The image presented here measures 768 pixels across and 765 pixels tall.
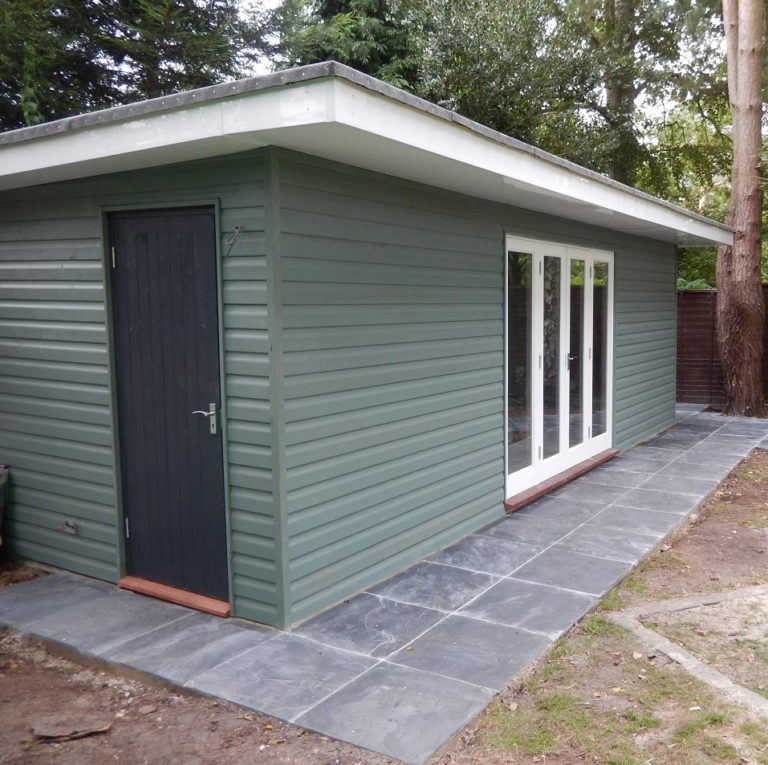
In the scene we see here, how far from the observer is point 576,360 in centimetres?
645

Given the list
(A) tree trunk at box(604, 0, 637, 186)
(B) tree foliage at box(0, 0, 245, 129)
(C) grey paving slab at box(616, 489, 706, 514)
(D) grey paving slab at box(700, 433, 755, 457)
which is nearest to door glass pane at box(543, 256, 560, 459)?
(C) grey paving slab at box(616, 489, 706, 514)

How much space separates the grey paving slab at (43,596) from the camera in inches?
139

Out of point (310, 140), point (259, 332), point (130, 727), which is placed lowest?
point (130, 727)

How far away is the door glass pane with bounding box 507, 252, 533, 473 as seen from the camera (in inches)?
208

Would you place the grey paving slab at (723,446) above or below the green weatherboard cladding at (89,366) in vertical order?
below

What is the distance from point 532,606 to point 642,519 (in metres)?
1.73

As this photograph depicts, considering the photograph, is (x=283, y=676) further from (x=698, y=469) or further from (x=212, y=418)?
(x=698, y=469)

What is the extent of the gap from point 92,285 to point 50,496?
1.26 m

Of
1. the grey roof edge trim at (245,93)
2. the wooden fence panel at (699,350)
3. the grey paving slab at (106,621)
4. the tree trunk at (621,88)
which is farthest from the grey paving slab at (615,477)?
the tree trunk at (621,88)

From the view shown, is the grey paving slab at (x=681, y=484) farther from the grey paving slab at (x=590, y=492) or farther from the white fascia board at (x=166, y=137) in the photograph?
the white fascia board at (x=166, y=137)

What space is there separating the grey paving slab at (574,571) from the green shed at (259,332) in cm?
63

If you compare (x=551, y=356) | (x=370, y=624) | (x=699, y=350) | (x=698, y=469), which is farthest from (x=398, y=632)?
(x=699, y=350)

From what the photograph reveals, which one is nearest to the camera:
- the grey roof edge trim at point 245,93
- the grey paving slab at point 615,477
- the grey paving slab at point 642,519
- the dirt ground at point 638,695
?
the dirt ground at point 638,695

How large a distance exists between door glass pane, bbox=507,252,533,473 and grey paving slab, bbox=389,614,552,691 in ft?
6.93
